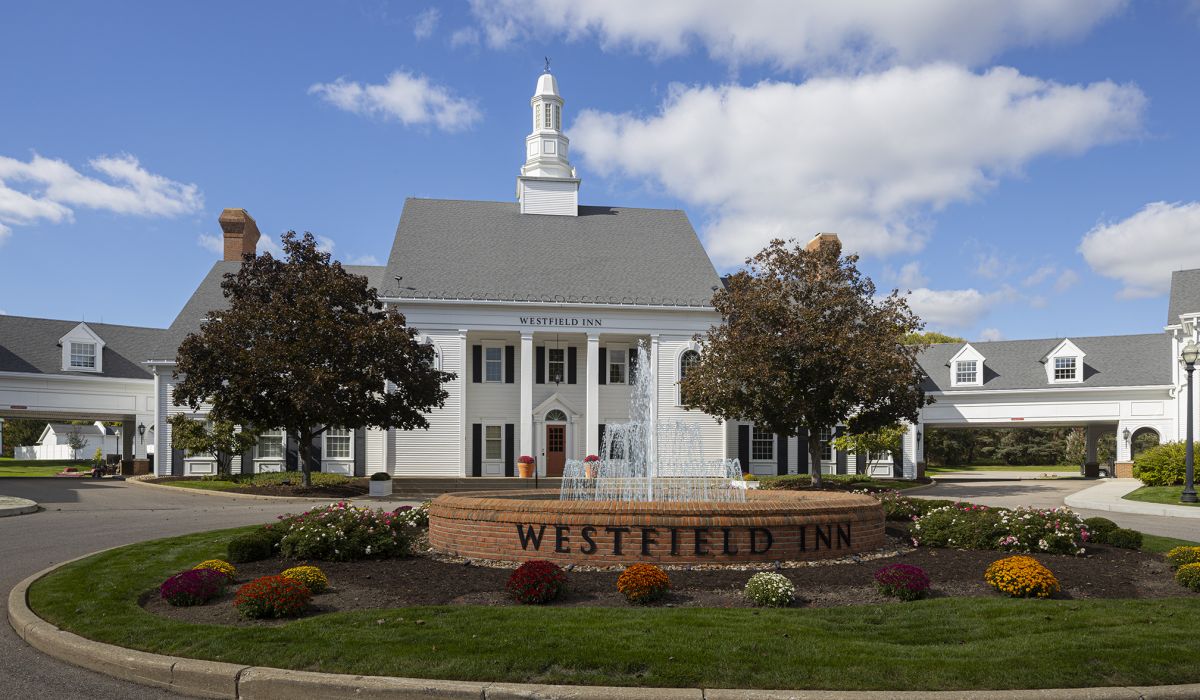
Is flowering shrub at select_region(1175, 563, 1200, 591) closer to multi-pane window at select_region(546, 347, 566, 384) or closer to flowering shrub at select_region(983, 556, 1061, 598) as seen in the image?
flowering shrub at select_region(983, 556, 1061, 598)

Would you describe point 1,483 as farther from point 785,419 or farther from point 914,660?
point 914,660

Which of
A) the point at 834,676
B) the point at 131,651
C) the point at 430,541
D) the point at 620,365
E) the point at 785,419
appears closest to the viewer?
the point at 834,676

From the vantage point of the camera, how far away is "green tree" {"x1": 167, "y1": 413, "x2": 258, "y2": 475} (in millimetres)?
36469

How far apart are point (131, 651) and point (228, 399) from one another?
2220 centimetres

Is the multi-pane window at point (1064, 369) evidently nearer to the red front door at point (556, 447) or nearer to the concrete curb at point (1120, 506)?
the concrete curb at point (1120, 506)

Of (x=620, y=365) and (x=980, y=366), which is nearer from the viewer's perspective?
(x=620, y=365)

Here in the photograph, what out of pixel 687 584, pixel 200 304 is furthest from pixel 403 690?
pixel 200 304

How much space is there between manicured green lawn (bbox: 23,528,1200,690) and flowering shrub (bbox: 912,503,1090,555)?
3475 millimetres

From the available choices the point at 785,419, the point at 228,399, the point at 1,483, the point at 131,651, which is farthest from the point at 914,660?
the point at 1,483

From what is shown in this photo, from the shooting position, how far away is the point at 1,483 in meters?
35.6

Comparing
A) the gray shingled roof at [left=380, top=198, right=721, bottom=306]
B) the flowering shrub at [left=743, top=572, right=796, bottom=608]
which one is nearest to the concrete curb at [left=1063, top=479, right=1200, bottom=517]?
the gray shingled roof at [left=380, top=198, right=721, bottom=306]

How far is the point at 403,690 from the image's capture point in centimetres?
670

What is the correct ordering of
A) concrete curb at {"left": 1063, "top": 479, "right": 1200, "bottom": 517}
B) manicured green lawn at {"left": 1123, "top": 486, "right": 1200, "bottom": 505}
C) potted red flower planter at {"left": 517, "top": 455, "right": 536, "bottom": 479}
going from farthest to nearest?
potted red flower planter at {"left": 517, "top": 455, "right": 536, "bottom": 479} < manicured green lawn at {"left": 1123, "top": 486, "right": 1200, "bottom": 505} < concrete curb at {"left": 1063, "top": 479, "right": 1200, "bottom": 517}

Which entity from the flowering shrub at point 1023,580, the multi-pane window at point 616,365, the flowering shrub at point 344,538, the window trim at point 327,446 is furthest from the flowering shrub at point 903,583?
the window trim at point 327,446
